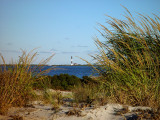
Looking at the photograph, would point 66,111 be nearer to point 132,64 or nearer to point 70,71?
point 132,64

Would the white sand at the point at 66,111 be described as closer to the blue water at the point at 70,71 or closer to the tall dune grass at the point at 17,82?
the tall dune grass at the point at 17,82

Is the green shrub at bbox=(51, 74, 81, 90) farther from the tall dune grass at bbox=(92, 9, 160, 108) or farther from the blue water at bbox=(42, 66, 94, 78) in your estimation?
the tall dune grass at bbox=(92, 9, 160, 108)

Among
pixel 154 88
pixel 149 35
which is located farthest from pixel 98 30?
pixel 154 88

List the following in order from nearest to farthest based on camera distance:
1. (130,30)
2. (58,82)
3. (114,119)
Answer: (114,119) → (130,30) → (58,82)

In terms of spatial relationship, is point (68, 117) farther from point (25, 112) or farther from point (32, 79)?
point (32, 79)

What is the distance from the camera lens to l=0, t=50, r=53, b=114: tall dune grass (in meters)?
3.85

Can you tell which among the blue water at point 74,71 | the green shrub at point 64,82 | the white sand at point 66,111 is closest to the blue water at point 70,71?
the blue water at point 74,71

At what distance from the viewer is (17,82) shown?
13.5 ft

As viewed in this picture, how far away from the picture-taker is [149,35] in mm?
4625

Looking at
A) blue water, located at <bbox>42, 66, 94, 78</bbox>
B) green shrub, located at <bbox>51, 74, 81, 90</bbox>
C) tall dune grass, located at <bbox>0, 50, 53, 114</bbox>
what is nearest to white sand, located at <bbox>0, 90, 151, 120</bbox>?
tall dune grass, located at <bbox>0, 50, 53, 114</bbox>

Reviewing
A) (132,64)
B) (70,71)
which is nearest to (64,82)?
(132,64)

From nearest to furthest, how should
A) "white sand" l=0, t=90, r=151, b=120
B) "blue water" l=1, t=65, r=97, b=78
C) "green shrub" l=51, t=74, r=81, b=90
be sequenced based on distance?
"white sand" l=0, t=90, r=151, b=120, "blue water" l=1, t=65, r=97, b=78, "green shrub" l=51, t=74, r=81, b=90

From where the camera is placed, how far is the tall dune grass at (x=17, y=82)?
3854 mm

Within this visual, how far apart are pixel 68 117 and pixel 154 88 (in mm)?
1911
